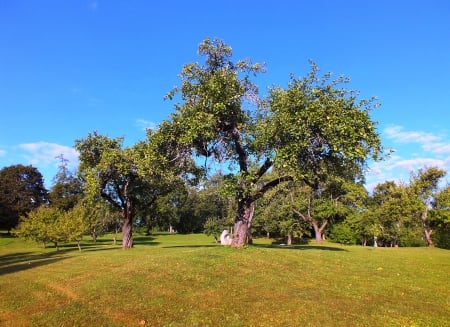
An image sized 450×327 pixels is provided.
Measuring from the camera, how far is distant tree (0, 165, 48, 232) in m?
72.4

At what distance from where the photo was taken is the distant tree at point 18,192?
72375mm

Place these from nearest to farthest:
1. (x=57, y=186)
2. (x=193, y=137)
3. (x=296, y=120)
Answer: (x=296, y=120) < (x=193, y=137) < (x=57, y=186)

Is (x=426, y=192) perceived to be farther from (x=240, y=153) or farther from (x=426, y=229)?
(x=240, y=153)

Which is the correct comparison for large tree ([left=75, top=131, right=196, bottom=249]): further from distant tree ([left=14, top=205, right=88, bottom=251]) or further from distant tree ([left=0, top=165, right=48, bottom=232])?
distant tree ([left=0, top=165, right=48, bottom=232])

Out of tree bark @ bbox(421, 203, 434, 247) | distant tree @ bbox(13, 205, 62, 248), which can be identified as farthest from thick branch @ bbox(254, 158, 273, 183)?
tree bark @ bbox(421, 203, 434, 247)

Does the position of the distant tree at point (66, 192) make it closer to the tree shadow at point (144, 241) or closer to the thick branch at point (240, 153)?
the tree shadow at point (144, 241)

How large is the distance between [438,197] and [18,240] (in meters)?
62.7

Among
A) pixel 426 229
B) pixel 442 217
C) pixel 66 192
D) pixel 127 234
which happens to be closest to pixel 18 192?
pixel 66 192

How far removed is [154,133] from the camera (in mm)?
22906

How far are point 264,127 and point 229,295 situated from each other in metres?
10.3

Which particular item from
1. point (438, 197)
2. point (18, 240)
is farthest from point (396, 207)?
point (18, 240)

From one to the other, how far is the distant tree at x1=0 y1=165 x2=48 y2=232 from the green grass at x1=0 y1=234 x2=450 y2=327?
63.6m

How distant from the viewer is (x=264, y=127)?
20016 mm

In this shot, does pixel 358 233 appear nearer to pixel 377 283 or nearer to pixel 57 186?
pixel 377 283
